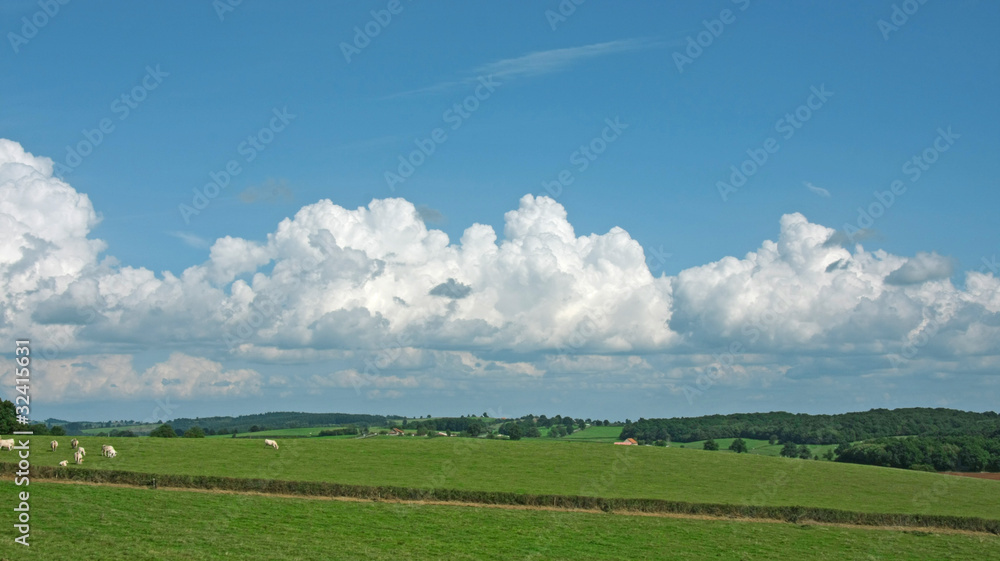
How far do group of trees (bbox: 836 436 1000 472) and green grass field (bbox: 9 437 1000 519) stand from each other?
29865 millimetres

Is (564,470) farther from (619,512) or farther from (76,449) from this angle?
(76,449)

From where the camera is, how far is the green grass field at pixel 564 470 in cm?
5591

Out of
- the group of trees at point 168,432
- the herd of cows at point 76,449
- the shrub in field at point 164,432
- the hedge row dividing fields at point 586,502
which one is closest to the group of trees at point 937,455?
the hedge row dividing fields at point 586,502

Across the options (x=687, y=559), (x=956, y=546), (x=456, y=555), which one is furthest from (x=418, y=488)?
(x=956, y=546)

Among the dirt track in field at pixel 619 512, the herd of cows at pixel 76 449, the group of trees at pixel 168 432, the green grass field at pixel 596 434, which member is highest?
the herd of cows at pixel 76 449

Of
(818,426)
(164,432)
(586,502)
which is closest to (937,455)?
(818,426)

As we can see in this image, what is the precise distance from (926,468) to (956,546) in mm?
58919

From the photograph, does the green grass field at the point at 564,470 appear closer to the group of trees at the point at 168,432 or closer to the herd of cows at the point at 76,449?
the herd of cows at the point at 76,449

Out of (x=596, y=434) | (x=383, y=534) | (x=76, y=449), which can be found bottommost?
(x=596, y=434)

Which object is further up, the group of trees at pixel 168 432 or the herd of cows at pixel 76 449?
the herd of cows at pixel 76 449

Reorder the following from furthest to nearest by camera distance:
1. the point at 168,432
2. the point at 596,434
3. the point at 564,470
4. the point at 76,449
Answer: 1. the point at 596,434
2. the point at 168,432
3. the point at 564,470
4. the point at 76,449

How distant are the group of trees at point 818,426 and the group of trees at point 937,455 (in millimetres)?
35996

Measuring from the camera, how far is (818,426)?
160 metres

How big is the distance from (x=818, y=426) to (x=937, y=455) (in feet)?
186
